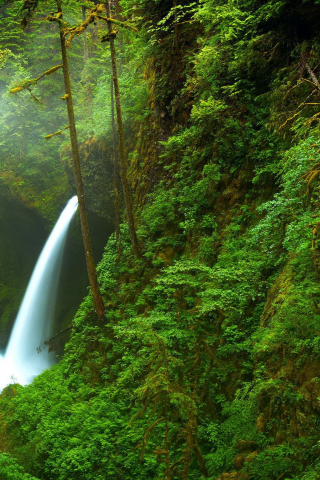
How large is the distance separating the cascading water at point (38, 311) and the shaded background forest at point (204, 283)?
3.66m

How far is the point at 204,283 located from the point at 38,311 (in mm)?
13384

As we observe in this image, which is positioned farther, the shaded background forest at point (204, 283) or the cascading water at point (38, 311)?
the cascading water at point (38, 311)

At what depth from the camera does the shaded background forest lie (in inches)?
156

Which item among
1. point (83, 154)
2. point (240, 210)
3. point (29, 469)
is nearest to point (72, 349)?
point (29, 469)

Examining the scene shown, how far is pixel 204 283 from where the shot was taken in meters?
5.17

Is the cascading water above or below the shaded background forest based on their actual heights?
above

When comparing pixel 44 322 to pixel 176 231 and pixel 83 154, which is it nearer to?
pixel 83 154

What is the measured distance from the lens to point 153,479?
4898 millimetres

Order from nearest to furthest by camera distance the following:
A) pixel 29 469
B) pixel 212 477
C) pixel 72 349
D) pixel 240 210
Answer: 1. pixel 212 477
2. pixel 29 469
3. pixel 240 210
4. pixel 72 349

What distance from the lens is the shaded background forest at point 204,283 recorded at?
3967mm

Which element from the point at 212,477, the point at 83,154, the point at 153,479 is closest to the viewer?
the point at 212,477

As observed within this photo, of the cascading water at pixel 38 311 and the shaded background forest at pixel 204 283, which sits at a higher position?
the cascading water at pixel 38 311

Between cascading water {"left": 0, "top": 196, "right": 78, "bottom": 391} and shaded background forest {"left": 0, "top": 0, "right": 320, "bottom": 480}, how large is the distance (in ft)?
12.0

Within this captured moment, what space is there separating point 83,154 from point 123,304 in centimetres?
856
